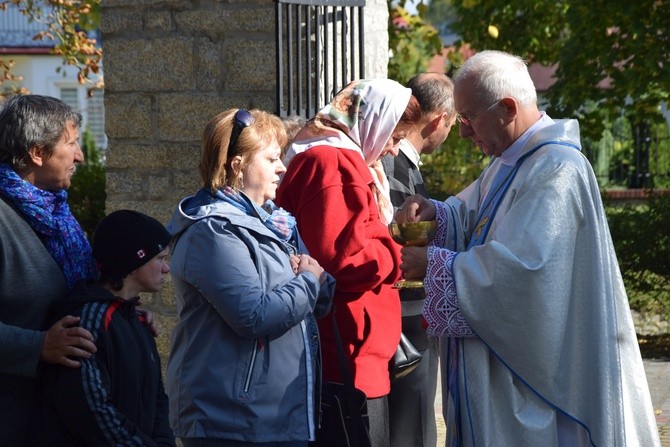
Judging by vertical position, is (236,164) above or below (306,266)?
above

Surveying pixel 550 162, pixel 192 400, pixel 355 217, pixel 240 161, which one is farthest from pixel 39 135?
pixel 550 162

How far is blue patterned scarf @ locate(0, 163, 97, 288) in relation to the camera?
3461mm

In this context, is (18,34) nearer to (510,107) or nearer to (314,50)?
(314,50)

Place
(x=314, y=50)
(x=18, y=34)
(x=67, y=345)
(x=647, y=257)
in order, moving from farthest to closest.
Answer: (x=18, y=34)
(x=647, y=257)
(x=314, y=50)
(x=67, y=345)

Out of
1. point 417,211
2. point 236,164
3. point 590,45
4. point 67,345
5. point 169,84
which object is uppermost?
point 590,45

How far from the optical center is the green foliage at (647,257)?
420 inches

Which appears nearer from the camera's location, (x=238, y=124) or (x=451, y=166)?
(x=238, y=124)

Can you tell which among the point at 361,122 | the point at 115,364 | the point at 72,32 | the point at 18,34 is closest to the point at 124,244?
the point at 115,364

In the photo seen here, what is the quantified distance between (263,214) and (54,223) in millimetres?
724

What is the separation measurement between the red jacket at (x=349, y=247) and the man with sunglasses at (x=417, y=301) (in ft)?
1.67

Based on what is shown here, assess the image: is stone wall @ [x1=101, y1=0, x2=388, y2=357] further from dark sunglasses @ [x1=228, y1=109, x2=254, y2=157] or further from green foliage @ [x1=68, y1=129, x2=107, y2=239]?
green foliage @ [x1=68, y1=129, x2=107, y2=239]

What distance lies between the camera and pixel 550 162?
379 centimetres

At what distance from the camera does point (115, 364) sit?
327 cm

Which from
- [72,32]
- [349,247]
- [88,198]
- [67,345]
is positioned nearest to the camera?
[67,345]
